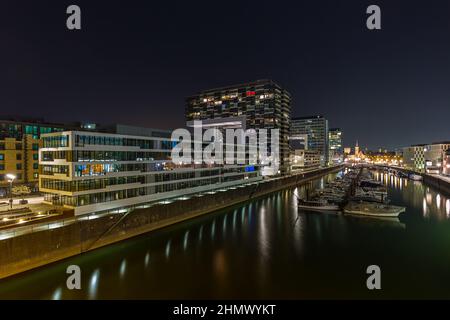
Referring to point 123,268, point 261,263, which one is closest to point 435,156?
point 261,263

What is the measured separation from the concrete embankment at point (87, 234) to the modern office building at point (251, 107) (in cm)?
6866

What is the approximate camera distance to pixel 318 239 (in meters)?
32.9

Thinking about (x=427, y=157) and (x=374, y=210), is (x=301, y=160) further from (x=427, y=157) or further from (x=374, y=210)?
(x=374, y=210)

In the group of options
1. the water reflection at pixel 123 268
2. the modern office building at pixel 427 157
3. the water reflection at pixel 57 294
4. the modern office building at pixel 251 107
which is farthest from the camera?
the modern office building at pixel 427 157

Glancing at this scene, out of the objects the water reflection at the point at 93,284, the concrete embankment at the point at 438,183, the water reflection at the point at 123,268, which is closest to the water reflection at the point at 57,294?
the water reflection at the point at 93,284

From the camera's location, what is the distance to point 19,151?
48.4m

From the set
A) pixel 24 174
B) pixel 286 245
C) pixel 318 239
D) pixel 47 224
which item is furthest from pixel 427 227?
pixel 24 174

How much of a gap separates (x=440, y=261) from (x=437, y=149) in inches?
5336

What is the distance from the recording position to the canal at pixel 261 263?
65.5ft

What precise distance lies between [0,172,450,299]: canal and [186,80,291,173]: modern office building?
66.6m

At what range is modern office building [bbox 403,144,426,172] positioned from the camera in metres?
145

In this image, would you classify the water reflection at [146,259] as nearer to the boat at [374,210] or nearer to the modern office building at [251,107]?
the boat at [374,210]

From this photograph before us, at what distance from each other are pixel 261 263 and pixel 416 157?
17046cm
